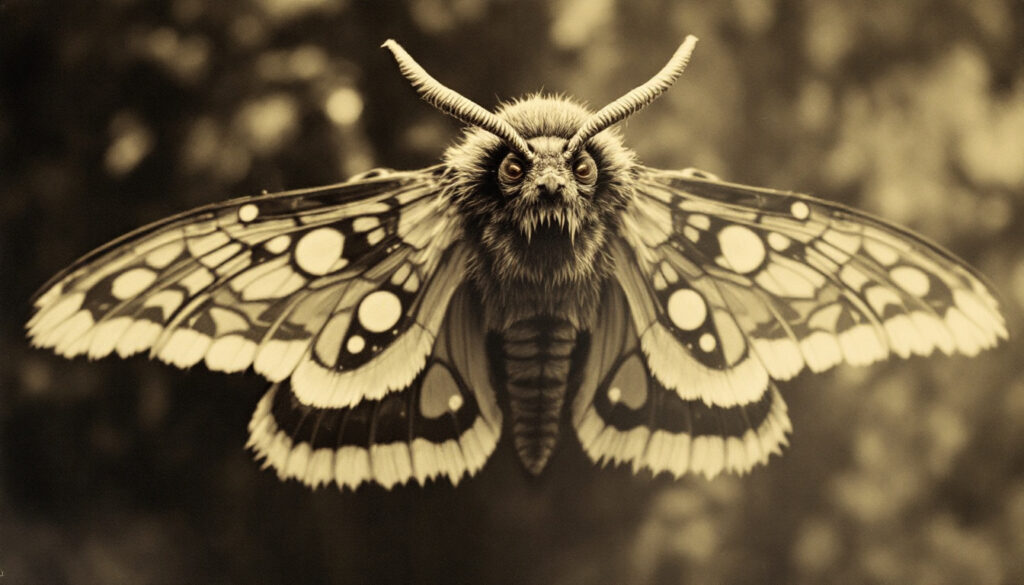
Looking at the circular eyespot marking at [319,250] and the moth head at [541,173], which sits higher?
the moth head at [541,173]

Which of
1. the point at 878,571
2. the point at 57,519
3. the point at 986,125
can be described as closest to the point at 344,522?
the point at 57,519

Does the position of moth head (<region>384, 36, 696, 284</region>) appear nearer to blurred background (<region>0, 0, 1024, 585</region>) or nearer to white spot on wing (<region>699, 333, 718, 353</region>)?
blurred background (<region>0, 0, 1024, 585</region>)

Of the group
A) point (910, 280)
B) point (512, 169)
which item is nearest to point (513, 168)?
point (512, 169)

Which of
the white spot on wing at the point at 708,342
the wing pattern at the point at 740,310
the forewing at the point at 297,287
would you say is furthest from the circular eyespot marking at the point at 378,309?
the white spot on wing at the point at 708,342

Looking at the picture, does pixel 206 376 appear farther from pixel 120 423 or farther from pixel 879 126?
pixel 879 126

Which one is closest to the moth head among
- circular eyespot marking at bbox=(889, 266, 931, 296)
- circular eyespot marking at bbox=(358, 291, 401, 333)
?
circular eyespot marking at bbox=(358, 291, 401, 333)

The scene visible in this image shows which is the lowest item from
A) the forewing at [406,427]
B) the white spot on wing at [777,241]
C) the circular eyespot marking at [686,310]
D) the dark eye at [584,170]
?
the forewing at [406,427]

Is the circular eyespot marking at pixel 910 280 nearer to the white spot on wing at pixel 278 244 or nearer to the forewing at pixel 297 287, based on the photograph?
the forewing at pixel 297 287
